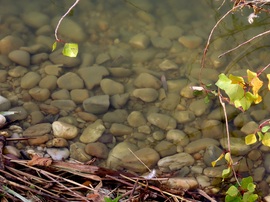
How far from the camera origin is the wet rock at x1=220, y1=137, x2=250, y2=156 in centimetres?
228

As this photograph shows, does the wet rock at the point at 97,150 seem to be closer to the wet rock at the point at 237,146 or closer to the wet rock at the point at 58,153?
the wet rock at the point at 58,153

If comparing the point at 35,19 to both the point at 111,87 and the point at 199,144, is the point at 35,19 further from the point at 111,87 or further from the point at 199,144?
the point at 199,144

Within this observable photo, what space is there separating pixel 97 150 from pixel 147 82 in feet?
1.82

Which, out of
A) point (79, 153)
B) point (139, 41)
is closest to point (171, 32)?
point (139, 41)

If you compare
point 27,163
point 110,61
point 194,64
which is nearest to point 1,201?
point 27,163

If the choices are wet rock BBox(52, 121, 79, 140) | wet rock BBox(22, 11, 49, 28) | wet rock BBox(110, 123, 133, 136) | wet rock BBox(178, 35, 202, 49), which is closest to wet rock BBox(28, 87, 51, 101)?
wet rock BBox(52, 121, 79, 140)

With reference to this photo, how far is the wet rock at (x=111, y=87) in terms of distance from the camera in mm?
2561

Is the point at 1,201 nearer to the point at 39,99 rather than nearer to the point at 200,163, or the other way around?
the point at 39,99

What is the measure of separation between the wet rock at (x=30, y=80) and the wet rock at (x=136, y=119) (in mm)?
587

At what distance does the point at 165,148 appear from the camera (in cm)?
231

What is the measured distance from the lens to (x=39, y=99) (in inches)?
98.4

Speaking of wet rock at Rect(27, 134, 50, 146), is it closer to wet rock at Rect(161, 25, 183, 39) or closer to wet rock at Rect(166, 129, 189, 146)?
wet rock at Rect(166, 129, 189, 146)

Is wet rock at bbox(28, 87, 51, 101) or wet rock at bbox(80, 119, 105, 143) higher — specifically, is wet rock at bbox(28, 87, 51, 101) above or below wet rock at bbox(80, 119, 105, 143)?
above

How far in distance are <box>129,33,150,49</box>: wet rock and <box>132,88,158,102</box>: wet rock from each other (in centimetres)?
38
